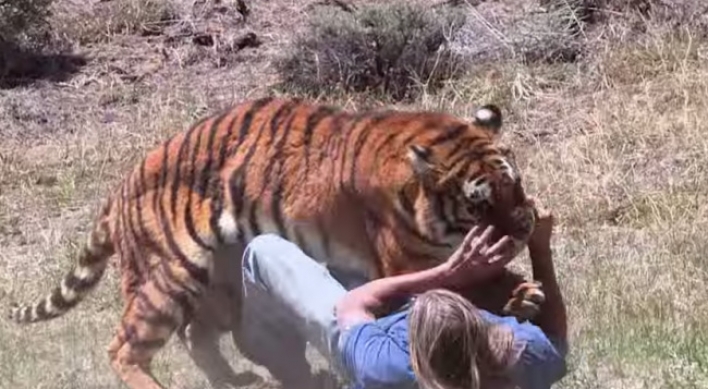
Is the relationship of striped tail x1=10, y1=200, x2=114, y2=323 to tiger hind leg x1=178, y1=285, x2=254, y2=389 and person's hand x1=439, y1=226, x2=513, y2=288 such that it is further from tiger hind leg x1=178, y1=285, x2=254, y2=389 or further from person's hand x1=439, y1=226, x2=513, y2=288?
person's hand x1=439, y1=226, x2=513, y2=288

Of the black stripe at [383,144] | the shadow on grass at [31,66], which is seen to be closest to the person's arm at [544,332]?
the black stripe at [383,144]

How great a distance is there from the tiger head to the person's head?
108 cm

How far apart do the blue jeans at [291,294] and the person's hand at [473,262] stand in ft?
1.30

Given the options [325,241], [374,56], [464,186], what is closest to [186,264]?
[325,241]

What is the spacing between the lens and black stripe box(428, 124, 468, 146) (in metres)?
6.21

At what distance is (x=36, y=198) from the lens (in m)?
10.4

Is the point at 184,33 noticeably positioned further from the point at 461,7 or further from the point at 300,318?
the point at 300,318

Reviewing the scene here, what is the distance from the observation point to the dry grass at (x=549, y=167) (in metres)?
7.14

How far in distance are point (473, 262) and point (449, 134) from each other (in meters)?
1.03

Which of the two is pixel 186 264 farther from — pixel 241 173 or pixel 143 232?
pixel 241 173

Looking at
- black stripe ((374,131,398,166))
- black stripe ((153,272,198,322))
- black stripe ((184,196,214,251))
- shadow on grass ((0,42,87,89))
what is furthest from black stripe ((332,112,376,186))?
shadow on grass ((0,42,87,89))

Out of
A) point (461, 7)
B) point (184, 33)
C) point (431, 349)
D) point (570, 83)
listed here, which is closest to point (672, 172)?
point (570, 83)

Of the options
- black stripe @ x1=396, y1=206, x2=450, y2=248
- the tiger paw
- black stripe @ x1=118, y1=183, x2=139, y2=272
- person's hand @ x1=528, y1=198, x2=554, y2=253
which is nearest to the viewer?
the tiger paw

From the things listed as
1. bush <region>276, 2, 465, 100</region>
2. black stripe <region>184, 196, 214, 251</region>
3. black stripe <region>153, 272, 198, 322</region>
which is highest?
black stripe <region>184, 196, 214, 251</region>
